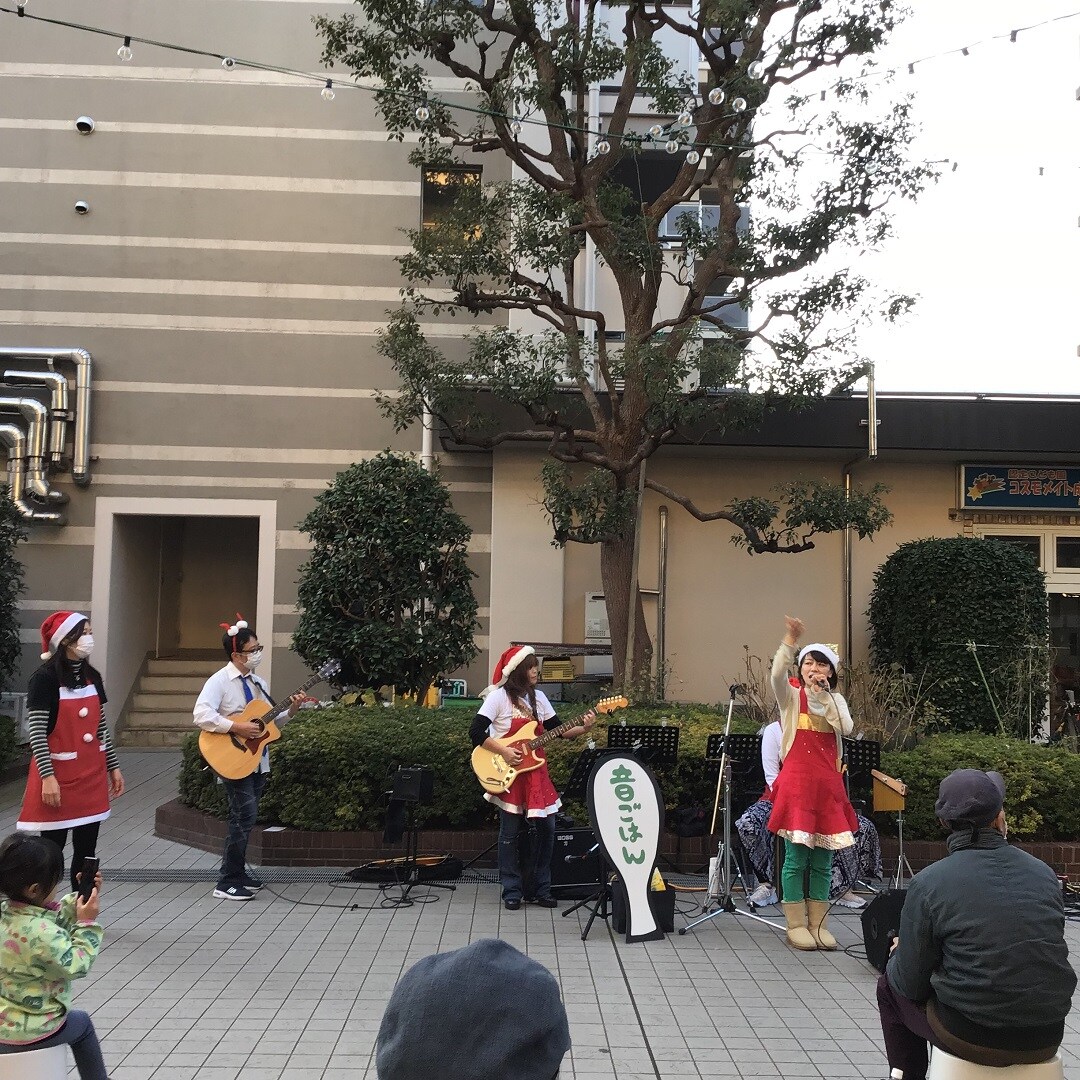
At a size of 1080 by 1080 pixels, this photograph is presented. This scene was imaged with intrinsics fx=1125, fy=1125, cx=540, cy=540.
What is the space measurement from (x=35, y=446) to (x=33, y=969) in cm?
1283

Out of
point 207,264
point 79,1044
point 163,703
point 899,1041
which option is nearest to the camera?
point 79,1044

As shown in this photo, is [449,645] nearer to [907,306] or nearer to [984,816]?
[907,306]

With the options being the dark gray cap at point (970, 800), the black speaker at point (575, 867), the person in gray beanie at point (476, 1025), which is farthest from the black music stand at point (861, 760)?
the person in gray beanie at point (476, 1025)

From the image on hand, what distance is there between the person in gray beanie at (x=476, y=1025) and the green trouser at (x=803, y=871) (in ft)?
18.5

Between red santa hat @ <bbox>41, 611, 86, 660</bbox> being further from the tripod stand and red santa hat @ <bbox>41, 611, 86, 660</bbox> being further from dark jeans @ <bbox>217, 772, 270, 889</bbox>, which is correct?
the tripod stand

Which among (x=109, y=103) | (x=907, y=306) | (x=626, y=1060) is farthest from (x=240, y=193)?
(x=626, y=1060)

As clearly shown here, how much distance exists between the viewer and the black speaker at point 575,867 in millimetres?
8312

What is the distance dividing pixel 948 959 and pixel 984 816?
0.49m

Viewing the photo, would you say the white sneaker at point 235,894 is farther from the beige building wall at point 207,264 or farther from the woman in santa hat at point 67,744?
the beige building wall at point 207,264

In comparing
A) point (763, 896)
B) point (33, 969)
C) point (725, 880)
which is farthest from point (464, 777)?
point (33, 969)

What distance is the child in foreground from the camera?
12.5 feet

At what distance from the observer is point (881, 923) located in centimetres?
610

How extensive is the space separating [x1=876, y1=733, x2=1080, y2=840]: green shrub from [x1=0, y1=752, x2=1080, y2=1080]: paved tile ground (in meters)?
1.30

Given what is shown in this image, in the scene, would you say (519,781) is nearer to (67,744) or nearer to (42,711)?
(67,744)
